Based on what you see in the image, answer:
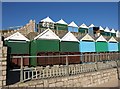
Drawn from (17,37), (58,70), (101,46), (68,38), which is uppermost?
(68,38)

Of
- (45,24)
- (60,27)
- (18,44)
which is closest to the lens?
(18,44)

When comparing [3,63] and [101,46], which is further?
[101,46]

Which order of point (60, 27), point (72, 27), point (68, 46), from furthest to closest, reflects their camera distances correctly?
point (72, 27)
point (60, 27)
point (68, 46)

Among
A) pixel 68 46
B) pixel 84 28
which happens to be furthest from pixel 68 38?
pixel 84 28

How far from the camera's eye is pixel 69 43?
68.8 ft

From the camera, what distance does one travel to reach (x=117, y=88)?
10453mm

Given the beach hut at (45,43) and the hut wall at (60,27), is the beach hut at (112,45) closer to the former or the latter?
the hut wall at (60,27)

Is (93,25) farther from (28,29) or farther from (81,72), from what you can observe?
(81,72)

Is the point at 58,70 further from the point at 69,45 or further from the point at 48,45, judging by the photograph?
the point at 69,45

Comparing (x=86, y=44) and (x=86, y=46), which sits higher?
(x=86, y=44)

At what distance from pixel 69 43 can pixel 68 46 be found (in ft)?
1.18

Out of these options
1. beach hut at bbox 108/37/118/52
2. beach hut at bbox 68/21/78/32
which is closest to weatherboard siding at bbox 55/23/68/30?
beach hut at bbox 68/21/78/32

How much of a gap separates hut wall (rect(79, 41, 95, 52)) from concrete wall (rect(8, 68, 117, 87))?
871 centimetres

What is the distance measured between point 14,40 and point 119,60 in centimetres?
893
